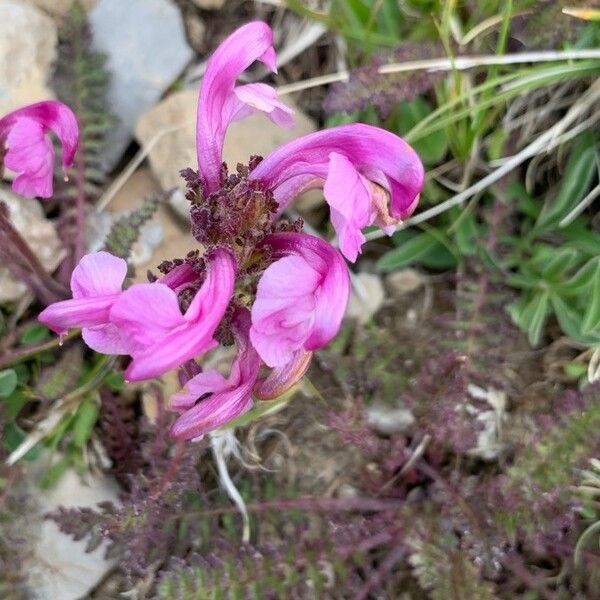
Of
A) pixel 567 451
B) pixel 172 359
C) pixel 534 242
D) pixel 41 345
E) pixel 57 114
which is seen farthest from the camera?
pixel 534 242

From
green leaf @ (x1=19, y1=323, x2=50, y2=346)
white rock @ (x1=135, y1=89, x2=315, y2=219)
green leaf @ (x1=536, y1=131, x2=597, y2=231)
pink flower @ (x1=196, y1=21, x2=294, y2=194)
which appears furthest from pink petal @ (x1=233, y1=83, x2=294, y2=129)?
green leaf @ (x1=536, y1=131, x2=597, y2=231)

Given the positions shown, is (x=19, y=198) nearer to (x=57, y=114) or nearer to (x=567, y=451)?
(x=57, y=114)

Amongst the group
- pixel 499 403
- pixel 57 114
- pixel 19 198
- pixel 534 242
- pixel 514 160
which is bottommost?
pixel 499 403

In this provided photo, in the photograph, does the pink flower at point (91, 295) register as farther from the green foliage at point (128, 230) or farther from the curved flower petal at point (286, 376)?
the green foliage at point (128, 230)

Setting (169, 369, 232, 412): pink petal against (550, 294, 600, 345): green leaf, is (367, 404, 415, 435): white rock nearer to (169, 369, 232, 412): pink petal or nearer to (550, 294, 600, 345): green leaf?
(550, 294, 600, 345): green leaf

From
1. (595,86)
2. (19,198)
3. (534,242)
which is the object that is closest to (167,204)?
(19,198)

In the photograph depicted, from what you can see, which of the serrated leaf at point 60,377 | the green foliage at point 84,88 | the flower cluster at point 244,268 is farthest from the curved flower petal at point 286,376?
the green foliage at point 84,88

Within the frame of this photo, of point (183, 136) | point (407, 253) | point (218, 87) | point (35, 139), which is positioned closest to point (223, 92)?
point (218, 87)
